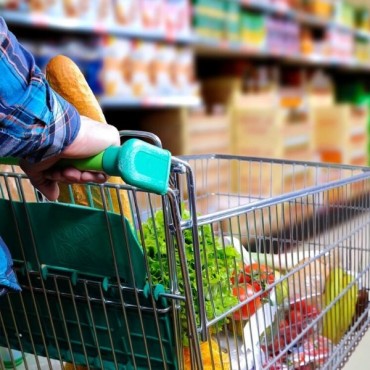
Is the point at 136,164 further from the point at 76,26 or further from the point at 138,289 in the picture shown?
the point at 76,26

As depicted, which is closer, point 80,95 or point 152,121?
point 80,95

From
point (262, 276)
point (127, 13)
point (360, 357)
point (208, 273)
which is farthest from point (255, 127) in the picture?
point (208, 273)

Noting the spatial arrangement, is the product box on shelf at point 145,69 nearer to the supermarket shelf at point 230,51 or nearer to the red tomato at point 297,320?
the supermarket shelf at point 230,51

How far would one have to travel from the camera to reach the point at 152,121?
3039mm

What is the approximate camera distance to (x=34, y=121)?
584 mm

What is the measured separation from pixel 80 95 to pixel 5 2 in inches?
47.8

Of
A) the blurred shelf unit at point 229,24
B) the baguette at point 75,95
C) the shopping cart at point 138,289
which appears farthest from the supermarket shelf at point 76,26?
the shopping cart at point 138,289

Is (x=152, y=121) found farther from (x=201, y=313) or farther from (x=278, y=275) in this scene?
(x=201, y=313)

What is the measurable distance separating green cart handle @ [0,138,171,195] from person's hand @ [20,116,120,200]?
14 mm

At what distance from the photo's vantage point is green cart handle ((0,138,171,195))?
0.63 metres

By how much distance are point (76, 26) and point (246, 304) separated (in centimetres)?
164

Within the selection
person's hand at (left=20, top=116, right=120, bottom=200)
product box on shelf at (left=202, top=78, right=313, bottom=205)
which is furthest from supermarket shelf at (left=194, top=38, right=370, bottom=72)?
person's hand at (left=20, top=116, right=120, bottom=200)

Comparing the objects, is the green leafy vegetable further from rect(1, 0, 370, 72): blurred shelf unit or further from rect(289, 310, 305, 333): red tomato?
rect(1, 0, 370, 72): blurred shelf unit

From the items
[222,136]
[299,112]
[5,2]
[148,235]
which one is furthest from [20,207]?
[299,112]
